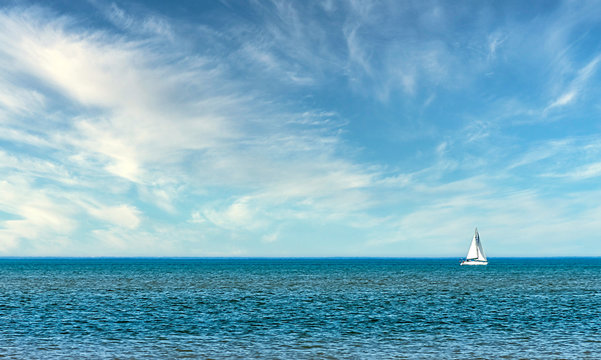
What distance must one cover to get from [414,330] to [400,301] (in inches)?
896

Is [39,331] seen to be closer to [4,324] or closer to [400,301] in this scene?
[4,324]

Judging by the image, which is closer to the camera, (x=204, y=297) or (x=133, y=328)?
(x=133, y=328)

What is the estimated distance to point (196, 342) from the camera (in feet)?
112

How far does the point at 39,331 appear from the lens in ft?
126

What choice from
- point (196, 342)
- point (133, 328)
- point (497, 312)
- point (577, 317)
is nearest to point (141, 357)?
point (196, 342)

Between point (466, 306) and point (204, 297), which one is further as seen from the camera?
point (204, 297)

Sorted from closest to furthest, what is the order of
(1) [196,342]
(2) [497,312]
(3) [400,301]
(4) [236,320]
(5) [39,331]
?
(1) [196,342], (5) [39,331], (4) [236,320], (2) [497,312], (3) [400,301]

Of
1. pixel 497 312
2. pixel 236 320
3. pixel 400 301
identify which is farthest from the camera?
pixel 400 301

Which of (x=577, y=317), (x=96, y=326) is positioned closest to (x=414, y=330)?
(x=577, y=317)

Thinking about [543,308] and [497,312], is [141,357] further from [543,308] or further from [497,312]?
[543,308]

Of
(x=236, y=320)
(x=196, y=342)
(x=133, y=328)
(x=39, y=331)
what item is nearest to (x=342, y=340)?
(x=196, y=342)

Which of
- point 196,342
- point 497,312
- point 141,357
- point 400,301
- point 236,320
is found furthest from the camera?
point 400,301

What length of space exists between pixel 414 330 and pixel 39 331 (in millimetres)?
29232

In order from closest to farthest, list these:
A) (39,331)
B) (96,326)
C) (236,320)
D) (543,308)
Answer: (39,331) < (96,326) < (236,320) < (543,308)
